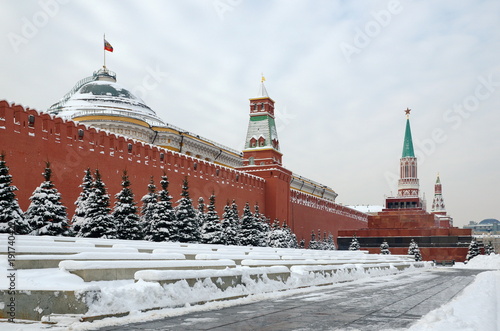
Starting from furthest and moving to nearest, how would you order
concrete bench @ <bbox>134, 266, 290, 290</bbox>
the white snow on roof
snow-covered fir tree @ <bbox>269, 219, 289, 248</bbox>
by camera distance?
the white snow on roof → snow-covered fir tree @ <bbox>269, 219, 289, 248</bbox> → concrete bench @ <bbox>134, 266, 290, 290</bbox>

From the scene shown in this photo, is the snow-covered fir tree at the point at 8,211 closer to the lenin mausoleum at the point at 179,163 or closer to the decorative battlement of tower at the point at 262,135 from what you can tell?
the lenin mausoleum at the point at 179,163

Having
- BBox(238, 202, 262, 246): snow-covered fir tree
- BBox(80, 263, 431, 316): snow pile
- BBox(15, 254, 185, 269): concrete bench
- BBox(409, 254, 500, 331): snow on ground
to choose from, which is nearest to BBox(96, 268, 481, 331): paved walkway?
BBox(409, 254, 500, 331): snow on ground

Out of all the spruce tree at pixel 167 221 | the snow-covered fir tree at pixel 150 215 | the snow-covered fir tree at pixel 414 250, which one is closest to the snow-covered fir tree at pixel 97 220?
the snow-covered fir tree at pixel 150 215

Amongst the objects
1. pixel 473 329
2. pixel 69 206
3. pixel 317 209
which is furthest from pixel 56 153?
pixel 317 209

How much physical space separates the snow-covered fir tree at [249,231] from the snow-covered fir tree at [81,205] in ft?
40.2

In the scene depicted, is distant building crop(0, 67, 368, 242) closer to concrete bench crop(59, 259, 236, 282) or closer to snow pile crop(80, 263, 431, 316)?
snow pile crop(80, 263, 431, 316)

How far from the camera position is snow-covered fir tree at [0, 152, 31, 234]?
15.8m

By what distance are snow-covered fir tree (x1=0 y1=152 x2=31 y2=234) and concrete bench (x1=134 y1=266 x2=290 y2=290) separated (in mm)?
8567

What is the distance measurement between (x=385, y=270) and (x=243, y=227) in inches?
514

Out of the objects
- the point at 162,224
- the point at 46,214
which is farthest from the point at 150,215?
the point at 46,214

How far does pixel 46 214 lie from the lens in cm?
1759

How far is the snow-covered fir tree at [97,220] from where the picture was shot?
19.2 m

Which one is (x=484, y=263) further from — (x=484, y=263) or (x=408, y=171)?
(x=408, y=171)

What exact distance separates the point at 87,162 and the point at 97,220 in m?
4.71
